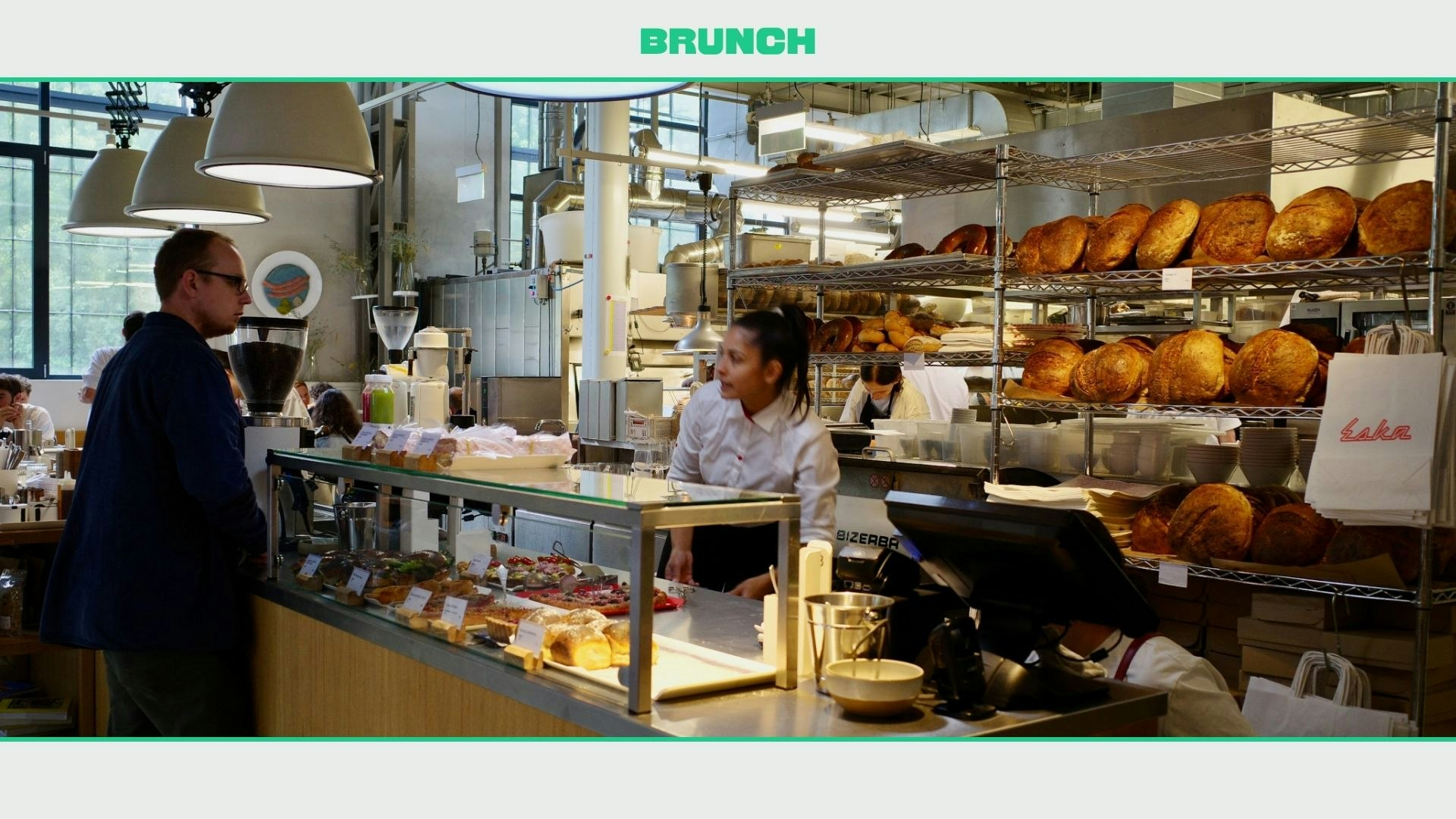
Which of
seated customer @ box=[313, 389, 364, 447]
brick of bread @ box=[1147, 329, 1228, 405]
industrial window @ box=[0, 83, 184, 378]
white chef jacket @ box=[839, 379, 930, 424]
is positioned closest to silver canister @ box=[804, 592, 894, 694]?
brick of bread @ box=[1147, 329, 1228, 405]

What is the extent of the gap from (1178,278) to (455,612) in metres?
2.73

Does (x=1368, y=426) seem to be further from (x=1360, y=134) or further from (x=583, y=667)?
(x=583, y=667)

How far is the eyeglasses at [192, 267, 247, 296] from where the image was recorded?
2.98 metres

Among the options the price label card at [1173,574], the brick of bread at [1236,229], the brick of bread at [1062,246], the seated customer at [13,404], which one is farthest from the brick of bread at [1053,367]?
the seated customer at [13,404]

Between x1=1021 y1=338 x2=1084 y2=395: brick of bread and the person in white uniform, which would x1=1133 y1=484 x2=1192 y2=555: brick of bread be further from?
the person in white uniform

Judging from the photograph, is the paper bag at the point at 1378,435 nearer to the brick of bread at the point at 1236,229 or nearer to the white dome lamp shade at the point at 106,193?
the brick of bread at the point at 1236,229

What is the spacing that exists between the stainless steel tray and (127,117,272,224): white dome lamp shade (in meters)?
2.27

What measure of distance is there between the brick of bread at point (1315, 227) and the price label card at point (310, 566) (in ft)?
10.0

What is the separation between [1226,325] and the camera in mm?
6430

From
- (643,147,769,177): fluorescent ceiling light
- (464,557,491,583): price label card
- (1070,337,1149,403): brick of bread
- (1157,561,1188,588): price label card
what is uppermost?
(643,147,769,177): fluorescent ceiling light

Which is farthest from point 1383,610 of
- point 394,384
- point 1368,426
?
point 394,384

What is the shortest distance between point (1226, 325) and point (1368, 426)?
3.24m

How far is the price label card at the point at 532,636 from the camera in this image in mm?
2236

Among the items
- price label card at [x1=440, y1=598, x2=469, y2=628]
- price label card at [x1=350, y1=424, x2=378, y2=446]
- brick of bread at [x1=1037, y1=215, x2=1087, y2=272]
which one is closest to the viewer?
price label card at [x1=440, y1=598, x2=469, y2=628]
